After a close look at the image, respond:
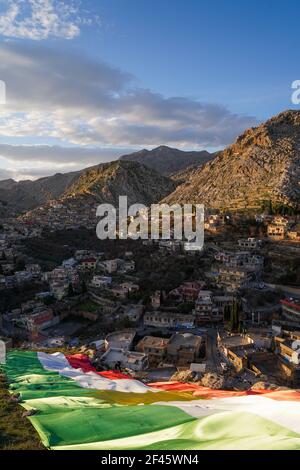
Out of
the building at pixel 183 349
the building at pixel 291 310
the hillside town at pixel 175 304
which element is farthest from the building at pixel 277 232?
the building at pixel 183 349

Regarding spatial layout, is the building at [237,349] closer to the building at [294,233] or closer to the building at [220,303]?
the building at [220,303]

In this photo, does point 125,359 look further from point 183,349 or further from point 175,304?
point 175,304

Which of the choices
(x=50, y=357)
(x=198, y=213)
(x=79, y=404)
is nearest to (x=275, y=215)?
(x=198, y=213)

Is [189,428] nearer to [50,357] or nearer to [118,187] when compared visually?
[50,357]

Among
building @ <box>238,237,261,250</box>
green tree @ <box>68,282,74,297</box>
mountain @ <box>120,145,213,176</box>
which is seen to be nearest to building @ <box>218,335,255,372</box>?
green tree @ <box>68,282,74,297</box>

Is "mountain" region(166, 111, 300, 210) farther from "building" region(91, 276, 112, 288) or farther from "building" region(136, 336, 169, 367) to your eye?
"building" region(136, 336, 169, 367)

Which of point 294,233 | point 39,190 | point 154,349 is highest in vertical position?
point 39,190

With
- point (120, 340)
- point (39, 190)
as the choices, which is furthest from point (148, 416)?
point (39, 190)
